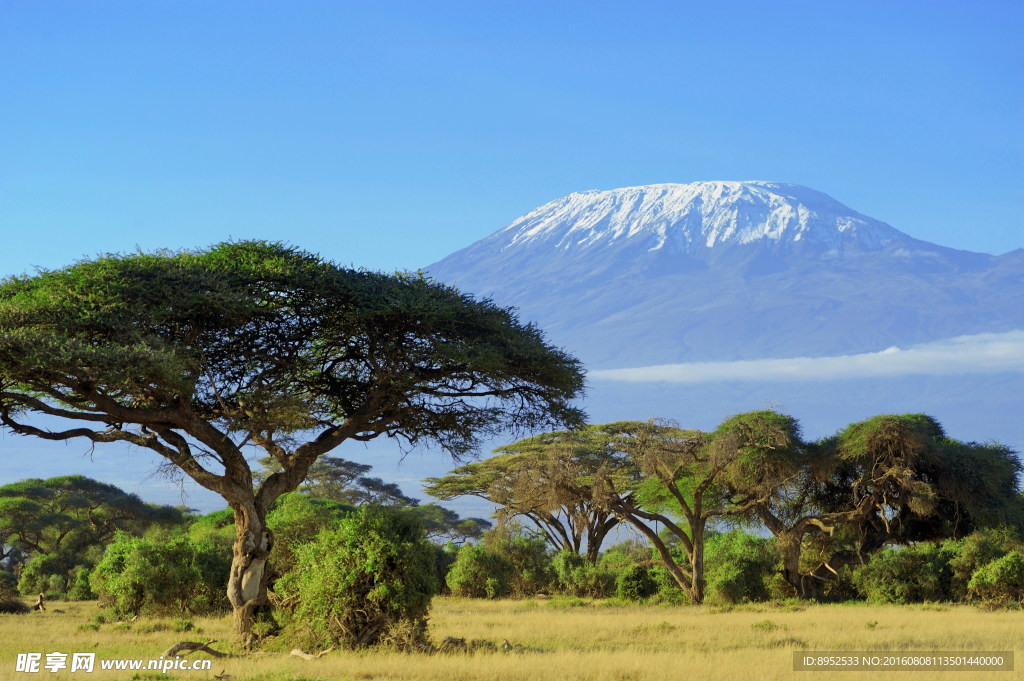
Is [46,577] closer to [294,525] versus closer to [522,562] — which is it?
[522,562]

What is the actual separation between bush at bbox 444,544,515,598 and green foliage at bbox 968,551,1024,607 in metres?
16.0

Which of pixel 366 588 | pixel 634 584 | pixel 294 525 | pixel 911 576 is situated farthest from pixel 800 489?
pixel 366 588

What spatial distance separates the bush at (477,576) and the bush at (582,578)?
7.45 feet

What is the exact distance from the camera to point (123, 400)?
23.7 meters

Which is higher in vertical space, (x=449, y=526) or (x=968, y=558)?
(x=449, y=526)

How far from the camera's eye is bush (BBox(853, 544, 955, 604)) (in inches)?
1361

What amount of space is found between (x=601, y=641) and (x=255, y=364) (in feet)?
31.8

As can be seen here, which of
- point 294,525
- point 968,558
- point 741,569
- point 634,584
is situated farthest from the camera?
point 634,584

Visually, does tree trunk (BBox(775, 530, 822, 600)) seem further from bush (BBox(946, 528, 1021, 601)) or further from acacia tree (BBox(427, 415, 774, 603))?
bush (BBox(946, 528, 1021, 601))

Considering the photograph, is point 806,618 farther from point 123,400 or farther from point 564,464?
point 123,400

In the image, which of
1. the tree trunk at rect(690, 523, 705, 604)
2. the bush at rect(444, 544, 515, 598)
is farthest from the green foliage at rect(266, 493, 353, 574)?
the tree trunk at rect(690, 523, 705, 604)

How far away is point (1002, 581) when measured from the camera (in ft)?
101

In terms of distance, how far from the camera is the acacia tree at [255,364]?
20.5 m

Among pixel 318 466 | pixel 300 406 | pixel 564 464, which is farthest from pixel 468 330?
pixel 318 466
